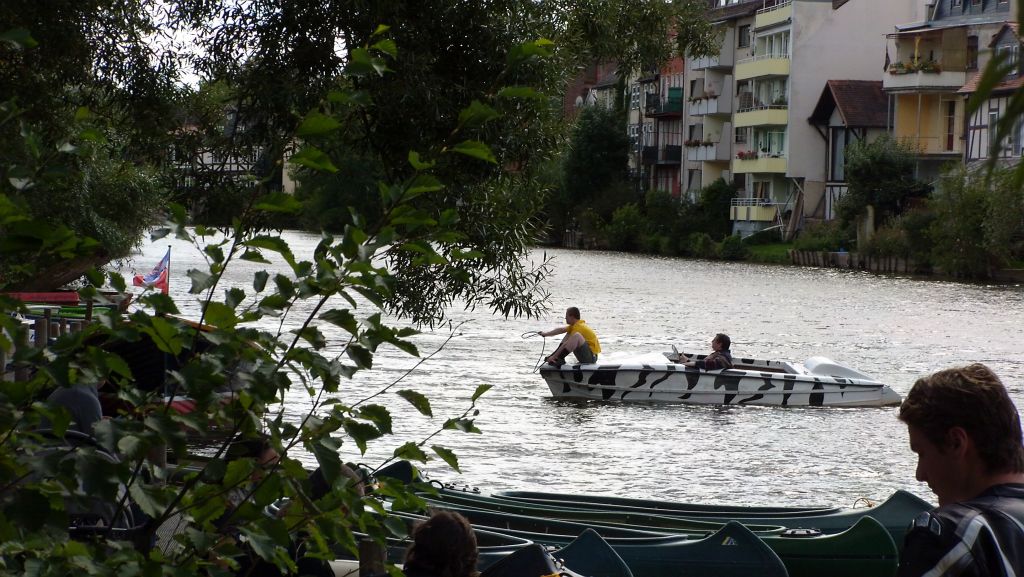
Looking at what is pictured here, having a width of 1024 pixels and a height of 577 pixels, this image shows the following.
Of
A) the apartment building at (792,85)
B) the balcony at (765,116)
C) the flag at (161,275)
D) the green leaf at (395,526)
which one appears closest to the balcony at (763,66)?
the apartment building at (792,85)

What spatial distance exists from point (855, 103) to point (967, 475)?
71800mm

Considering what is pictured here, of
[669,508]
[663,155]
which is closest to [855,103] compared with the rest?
[663,155]

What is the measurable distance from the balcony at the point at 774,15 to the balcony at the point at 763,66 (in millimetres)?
1795

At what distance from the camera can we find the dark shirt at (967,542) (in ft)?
8.09

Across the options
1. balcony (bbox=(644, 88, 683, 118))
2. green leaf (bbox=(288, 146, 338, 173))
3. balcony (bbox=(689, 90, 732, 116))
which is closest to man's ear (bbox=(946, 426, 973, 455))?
green leaf (bbox=(288, 146, 338, 173))

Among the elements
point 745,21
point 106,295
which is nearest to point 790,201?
point 745,21

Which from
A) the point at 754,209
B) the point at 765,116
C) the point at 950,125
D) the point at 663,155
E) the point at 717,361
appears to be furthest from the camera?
the point at 663,155

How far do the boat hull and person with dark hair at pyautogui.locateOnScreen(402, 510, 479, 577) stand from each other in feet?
56.9

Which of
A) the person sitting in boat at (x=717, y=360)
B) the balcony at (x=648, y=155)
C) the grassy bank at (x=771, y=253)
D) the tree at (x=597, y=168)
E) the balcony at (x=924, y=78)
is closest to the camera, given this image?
the person sitting in boat at (x=717, y=360)

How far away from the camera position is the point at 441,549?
501cm

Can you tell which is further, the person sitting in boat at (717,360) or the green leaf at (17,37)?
the person sitting in boat at (717,360)

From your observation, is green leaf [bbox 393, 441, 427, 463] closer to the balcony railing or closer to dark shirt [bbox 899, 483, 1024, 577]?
Answer: dark shirt [bbox 899, 483, 1024, 577]

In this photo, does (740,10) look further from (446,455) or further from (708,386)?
(446,455)

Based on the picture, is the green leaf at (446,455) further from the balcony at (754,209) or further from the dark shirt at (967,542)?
the balcony at (754,209)
